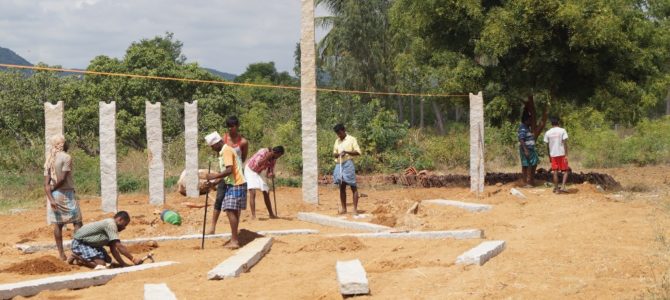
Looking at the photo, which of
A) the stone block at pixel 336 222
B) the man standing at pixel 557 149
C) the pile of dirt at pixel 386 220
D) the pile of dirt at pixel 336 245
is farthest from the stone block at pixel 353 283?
the man standing at pixel 557 149

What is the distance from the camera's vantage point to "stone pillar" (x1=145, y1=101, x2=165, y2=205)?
14.6m

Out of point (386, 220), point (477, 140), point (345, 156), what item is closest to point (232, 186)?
point (386, 220)

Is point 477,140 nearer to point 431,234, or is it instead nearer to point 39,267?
point 431,234

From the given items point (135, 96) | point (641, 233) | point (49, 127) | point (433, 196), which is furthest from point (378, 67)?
point (641, 233)

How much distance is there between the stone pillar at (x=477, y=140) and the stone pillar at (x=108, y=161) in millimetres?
6563

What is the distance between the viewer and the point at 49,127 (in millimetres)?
12578

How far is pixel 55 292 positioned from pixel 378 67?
32.0 m

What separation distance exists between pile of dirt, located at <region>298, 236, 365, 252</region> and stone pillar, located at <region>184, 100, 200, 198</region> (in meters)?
6.68

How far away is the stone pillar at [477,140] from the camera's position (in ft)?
50.0

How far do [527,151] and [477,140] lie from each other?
3.56 feet

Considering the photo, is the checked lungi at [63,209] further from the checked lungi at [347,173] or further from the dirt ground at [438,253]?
the checked lungi at [347,173]

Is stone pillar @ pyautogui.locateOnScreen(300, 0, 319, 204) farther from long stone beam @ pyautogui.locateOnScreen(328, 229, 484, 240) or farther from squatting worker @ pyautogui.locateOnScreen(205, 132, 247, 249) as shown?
squatting worker @ pyautogui.locateOnScreen(205, 132, 247, 249)

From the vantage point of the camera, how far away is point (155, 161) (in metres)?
14.6

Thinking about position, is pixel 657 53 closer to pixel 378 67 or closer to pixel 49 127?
pixel 49 127
